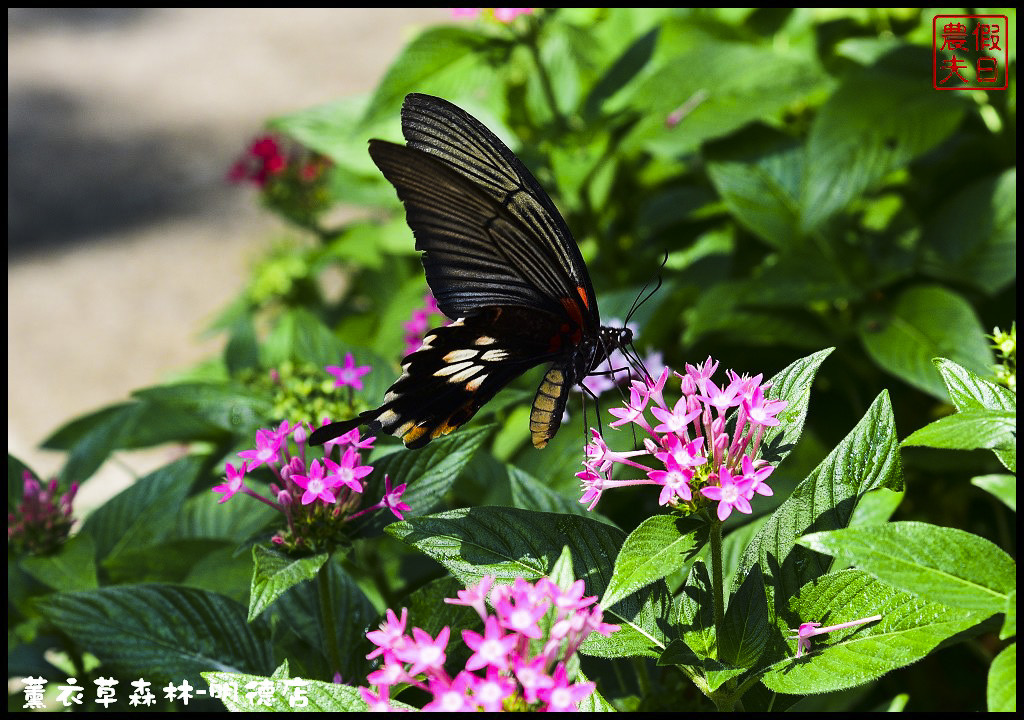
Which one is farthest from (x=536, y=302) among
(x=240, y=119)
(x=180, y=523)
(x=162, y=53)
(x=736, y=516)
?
(x=162, y=53)

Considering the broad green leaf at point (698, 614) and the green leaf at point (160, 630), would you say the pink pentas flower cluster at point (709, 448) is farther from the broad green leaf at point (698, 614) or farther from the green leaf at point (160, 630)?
the green leaf at point (160, 630)

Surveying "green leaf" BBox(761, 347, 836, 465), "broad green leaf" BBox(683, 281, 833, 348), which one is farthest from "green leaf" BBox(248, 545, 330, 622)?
"broad green leaf" BBox(683, 281, 833, 348)

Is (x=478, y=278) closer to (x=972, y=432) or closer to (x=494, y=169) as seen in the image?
(x=494, y=169)

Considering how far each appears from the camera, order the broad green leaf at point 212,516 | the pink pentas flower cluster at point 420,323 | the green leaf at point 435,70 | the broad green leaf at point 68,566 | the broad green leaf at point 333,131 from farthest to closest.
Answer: the broad green leaf at point 333,131 → the green leaf at point 435,70 → the pink pentas flower cluster at point 420,323 → the broad green leaf at point 212,516 → the broad green leaf at point 68,566

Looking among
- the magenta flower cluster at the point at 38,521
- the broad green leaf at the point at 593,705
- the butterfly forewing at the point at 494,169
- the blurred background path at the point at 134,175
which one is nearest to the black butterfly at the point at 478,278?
the butterfly forewing at the point at 494,169

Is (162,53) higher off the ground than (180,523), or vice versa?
(162,53)

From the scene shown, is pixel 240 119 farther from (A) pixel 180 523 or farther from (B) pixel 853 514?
(B) pixel 853 514
